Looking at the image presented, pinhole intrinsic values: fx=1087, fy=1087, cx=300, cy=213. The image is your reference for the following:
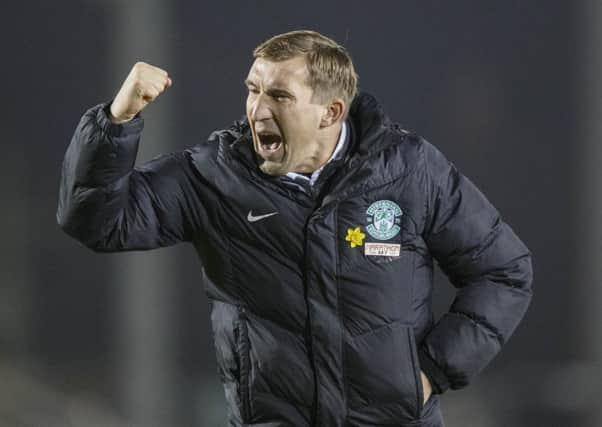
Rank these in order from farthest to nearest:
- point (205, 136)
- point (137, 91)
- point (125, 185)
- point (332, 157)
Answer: point (205, 136), point (332, 157), point (125, 185), point (137, 91)

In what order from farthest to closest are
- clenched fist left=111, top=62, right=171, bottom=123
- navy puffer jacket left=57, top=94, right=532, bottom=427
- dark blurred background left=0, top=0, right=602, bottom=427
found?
dark blurred background left=0, top=0, right=602, bottom=427 → navy puffer jacket left=57, top=94, right=532, bottom=427 → clenched fist left=111, top=62, right=171, bottom=123

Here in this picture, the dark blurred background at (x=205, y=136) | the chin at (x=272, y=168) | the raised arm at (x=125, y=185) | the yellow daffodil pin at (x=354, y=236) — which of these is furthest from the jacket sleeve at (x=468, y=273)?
the dark blurred background at (x=205, y=136)

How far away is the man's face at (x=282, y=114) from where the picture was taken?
1948 millimetres

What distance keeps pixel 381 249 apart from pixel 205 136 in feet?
3.97

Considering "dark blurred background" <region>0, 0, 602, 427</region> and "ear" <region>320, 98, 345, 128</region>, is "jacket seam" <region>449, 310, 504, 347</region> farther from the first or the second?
"dark blurred background" <region>0, 0, 602, 427</region>

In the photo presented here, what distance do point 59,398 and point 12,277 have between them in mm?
363

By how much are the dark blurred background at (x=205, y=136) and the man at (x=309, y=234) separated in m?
1.03

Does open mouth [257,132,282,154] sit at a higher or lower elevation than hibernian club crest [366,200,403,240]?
higher

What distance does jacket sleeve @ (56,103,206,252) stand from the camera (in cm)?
183

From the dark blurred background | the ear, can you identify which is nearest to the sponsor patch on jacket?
the ear

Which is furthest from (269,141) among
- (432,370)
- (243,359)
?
(432,370)

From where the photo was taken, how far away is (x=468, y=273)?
6.89 feet

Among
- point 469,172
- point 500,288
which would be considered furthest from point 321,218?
point 469,172

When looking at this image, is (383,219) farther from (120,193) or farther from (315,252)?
(120,193)
